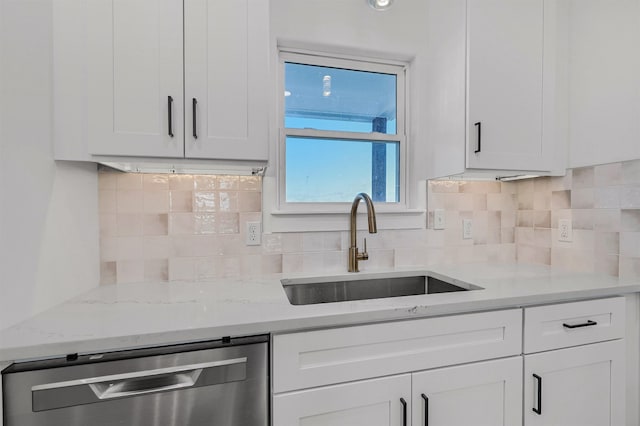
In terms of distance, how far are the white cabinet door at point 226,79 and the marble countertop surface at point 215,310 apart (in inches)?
21.5

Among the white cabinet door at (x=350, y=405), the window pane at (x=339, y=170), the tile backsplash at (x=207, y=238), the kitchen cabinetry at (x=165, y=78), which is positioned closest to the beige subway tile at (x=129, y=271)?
the tile backsplash at (x=207, y=238)

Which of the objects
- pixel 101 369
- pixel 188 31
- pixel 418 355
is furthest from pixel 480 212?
pixel 101 369

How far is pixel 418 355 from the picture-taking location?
42.1 inches

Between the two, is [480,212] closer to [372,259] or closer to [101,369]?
[372,259]

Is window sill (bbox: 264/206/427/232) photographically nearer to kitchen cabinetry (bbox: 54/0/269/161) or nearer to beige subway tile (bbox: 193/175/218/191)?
beige subway tile (bbox: 193/175/218/191)

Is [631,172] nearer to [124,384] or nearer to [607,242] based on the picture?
[607,242]

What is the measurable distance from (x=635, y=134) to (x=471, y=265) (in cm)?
94

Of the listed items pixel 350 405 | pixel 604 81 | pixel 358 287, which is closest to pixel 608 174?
pixel 604 81

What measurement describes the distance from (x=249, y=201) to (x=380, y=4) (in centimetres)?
121

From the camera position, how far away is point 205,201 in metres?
1.52

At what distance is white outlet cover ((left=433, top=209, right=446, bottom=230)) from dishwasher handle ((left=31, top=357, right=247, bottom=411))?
1323 mm

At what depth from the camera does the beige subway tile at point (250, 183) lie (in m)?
1.56

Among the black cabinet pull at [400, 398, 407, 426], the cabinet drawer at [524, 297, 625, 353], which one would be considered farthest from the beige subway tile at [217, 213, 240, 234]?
the cabinet drawer at [524, 297, 625, 353]

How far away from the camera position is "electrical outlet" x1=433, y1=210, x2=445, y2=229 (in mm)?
1832
